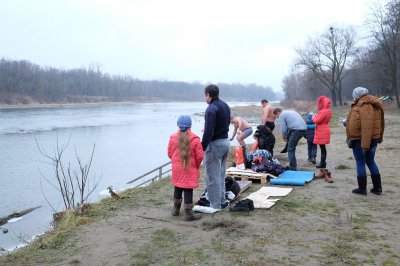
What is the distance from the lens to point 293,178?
302 inches

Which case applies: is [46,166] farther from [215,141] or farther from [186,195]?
[215,141]

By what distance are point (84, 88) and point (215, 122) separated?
12552 centimetres

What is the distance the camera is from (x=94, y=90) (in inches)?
5030

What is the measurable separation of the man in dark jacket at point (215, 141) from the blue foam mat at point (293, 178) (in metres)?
1.94

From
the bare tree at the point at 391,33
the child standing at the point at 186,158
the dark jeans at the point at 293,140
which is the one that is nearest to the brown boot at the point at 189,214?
the child standing at the point at 186,158

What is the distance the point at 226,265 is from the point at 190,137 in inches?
77.8

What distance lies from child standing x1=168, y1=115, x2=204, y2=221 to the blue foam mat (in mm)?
2491

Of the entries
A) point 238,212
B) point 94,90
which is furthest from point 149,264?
point 94,90

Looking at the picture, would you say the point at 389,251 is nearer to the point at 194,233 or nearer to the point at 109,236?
the point at 194,233

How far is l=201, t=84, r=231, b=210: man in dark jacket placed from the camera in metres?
5.48

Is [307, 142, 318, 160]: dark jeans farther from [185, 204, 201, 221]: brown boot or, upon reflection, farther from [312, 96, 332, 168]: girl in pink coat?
[185, 204, 201, 221]: brown boot

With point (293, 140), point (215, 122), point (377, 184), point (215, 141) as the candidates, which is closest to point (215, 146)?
point (215, 141)

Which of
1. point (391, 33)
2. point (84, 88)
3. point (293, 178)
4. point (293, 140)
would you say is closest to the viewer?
point (293, 178)

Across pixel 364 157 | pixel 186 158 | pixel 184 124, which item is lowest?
pixel 364 157
